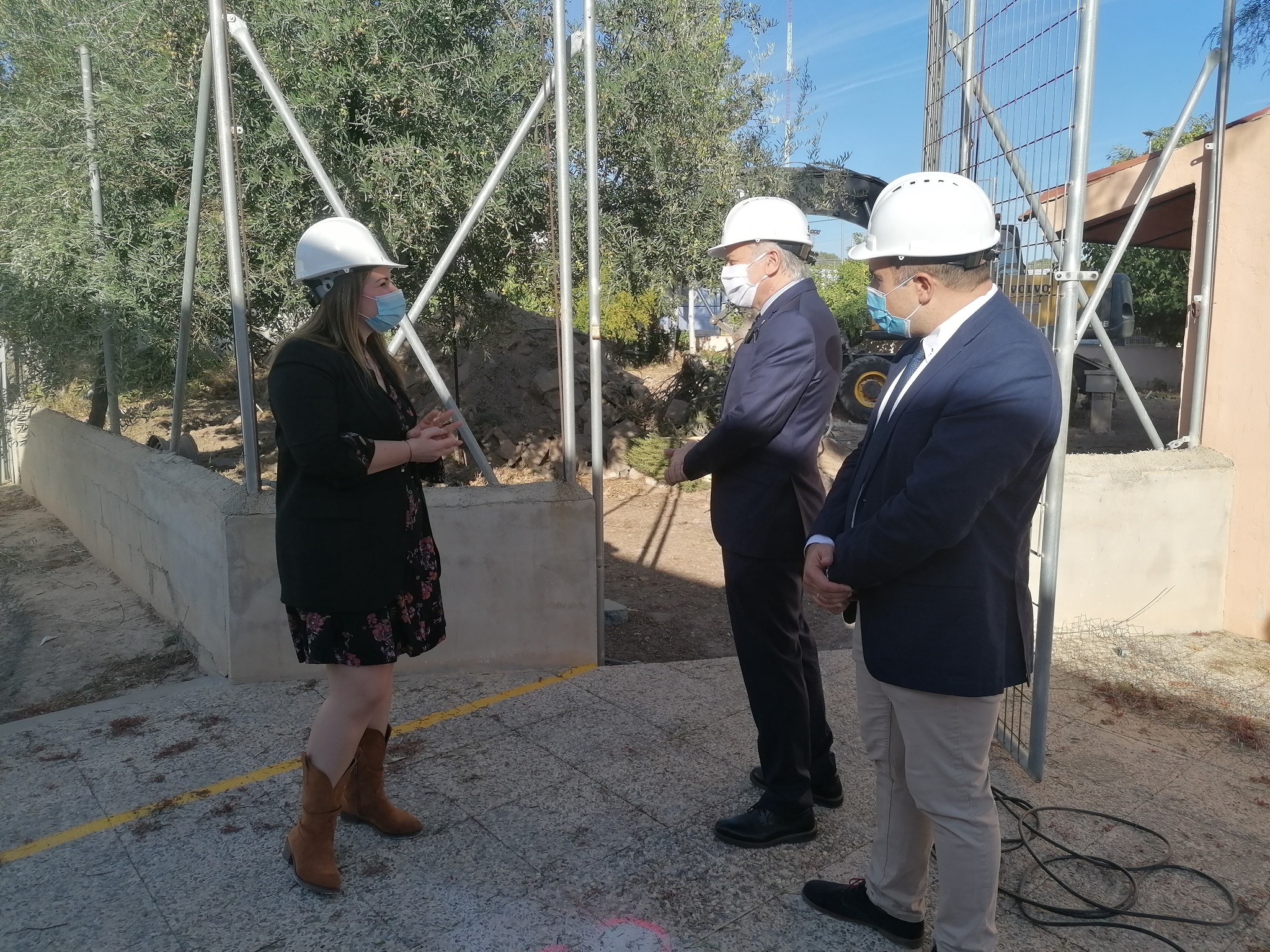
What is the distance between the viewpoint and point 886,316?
2.31m

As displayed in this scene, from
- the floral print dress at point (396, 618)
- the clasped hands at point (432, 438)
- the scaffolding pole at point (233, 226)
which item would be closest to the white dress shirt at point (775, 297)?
the clasped hands at point (432, 438)

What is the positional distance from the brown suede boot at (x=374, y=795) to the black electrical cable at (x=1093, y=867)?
1.78 metres

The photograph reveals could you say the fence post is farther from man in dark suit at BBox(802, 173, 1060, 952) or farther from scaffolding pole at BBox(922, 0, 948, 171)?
man in dark suit at BBox(802, 173, 1060, 952)

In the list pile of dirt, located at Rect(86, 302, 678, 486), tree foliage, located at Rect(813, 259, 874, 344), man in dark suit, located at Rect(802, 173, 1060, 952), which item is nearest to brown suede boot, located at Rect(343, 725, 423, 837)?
man in dark suit, located at Rect(802, 173, 1060, 952)

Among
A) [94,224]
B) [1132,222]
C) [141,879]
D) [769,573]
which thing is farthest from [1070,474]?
[94,224]

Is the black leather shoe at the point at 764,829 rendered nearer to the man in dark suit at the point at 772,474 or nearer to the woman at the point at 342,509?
the man in dark suit at the point at 772,474

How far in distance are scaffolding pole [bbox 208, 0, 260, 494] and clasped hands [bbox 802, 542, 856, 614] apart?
8.67 feet

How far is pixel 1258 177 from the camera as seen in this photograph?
16.6 ft

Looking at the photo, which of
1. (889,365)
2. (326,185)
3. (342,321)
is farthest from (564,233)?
(889,365)

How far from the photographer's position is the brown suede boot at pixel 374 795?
2.98 meters

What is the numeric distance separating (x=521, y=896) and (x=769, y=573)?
1168 millimetres

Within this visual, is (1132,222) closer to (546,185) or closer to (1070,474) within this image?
(1070,474)

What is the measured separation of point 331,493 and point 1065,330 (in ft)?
8.03

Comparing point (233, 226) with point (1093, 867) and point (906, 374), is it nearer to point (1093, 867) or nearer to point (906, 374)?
point (906, 374)
